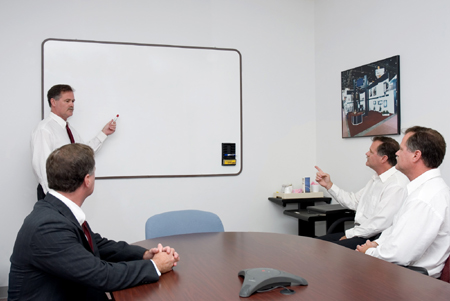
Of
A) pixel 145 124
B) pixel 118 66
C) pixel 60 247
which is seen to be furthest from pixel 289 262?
pixel 118 66

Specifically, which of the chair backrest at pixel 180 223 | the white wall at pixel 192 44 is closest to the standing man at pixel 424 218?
the chair backrest at pixel 180 223

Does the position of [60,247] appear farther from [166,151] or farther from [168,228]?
[166,151]

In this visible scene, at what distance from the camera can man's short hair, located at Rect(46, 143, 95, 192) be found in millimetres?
1651

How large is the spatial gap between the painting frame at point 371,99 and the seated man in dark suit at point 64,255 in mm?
2578

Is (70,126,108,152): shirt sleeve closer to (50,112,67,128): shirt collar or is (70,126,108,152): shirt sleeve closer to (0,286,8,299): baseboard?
(50,112,67,128): shirt collar

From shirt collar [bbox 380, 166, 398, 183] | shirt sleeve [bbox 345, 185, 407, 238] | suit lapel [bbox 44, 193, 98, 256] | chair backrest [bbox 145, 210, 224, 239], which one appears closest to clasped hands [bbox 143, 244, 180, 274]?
suit lapel [bbox 44, 193, 98, 256]

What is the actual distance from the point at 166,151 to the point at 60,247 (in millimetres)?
2693

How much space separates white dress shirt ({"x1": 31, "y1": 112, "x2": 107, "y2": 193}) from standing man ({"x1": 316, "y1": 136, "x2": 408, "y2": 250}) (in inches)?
100

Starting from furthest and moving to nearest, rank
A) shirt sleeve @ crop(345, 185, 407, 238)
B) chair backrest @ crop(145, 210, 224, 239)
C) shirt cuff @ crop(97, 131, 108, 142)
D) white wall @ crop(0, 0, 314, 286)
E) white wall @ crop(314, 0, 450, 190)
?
shirt cuff @ crop(97, 131, 108, 142), white wall @ crop(0, 0, 314, 286), white wall @ crop(314, 0, 450, 190), shirt sleeve @ crop(345, 185, 407, 238), chair backrest @ crop(145, 210, 224, 239)

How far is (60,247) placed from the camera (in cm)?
146

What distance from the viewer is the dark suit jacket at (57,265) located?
4.80 feet

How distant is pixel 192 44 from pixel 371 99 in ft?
6.47

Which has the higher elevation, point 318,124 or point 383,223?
point 318,124

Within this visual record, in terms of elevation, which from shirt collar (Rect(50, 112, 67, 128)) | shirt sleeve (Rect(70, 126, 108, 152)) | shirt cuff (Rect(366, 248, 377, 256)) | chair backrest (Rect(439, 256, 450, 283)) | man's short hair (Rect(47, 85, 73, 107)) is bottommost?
chair backrest (Rect(439, 256, 450, 283))
